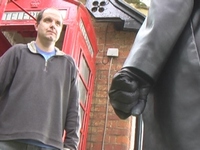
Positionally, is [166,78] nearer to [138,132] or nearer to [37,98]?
[37,98]

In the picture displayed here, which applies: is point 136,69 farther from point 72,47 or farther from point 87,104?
point 87,104

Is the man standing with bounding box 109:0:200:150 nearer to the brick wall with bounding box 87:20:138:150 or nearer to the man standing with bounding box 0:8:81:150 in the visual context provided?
the man standing with bounding box 0:8:81:150

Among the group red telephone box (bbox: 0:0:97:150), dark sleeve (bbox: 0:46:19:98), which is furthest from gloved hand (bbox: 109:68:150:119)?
red telephone box (bbox: 0:0:97:150)

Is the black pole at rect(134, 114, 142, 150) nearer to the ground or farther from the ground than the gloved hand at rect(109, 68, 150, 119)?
farther from the ground

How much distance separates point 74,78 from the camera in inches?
77.3

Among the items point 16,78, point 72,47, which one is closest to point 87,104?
point 72,47

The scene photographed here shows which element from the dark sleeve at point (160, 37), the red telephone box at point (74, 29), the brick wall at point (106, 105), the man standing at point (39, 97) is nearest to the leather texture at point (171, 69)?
the dark sleeve at point (160, 37)

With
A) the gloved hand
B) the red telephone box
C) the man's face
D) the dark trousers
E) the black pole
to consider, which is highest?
the red telephone box

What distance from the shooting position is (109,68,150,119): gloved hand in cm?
108

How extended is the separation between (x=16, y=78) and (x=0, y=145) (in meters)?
0.34

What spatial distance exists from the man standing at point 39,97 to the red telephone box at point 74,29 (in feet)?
3.75

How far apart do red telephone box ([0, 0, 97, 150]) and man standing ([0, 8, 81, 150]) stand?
114 cm

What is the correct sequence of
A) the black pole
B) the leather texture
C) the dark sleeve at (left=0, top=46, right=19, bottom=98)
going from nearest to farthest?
the leather texture < the dark sleeve at (left=0, top=46, right=19, bottom=98) < the black pole

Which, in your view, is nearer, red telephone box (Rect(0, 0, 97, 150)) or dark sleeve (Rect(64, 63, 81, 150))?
dark sleeve (Rect(64, 63, 81, 150))
